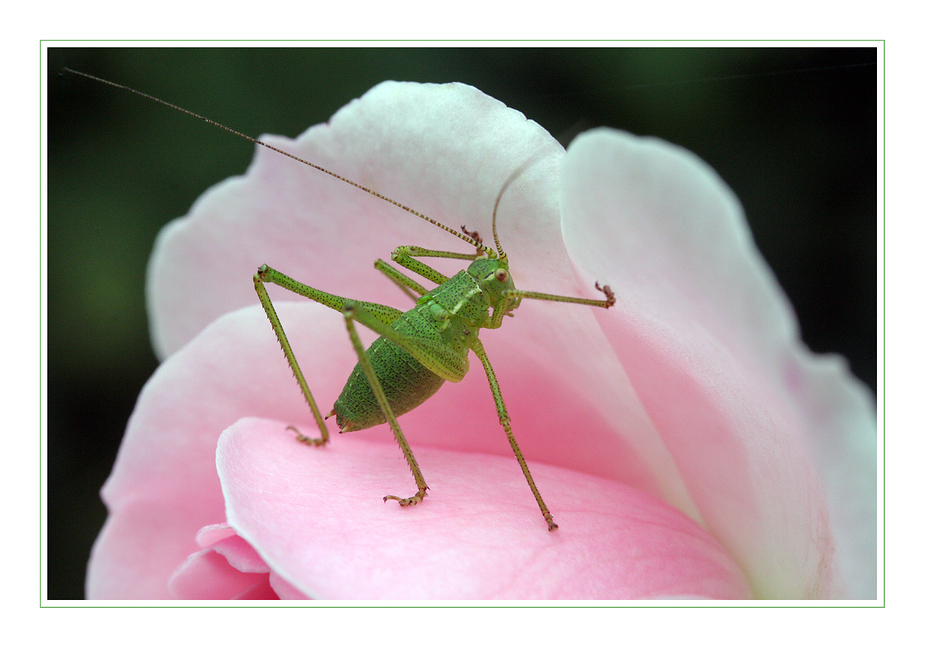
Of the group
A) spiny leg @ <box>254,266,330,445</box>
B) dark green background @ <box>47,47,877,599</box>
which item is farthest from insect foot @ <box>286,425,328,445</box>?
dark green background @ <box>47,47,877,599</box>

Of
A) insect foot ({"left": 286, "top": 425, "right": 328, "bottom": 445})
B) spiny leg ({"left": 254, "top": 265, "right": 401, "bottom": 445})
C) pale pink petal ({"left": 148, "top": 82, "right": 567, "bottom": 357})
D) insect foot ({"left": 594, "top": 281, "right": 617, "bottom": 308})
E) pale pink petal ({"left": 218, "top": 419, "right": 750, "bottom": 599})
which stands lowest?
pale pink petal ({"left": 218, "top": 419, "right": 750, "bottom": 599})

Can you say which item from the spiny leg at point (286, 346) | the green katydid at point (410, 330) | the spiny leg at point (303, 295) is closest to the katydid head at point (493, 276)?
the green katydid at point (410, 330)

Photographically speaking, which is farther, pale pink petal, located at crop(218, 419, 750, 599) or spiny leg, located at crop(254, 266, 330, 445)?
spiny leg, located at crop(254, 266, 330, 445)

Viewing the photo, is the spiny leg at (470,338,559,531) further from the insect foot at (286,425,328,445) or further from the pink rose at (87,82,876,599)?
the insect foot at (286,425,328,445)

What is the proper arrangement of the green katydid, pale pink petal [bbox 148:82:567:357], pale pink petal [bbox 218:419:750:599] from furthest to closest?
the green katydid → pale pink petal [bbox 148:82:567:357] → pale pink petal [bbox 218:419:750:599]

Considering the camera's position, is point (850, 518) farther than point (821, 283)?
No

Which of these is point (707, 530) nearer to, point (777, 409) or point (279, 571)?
point (777, 409)

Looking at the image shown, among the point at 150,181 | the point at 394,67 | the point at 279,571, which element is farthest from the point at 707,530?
the point at 150,181
